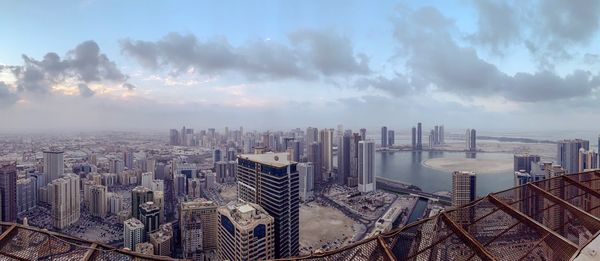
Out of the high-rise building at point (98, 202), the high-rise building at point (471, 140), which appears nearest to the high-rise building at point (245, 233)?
the high-rise building at point (98, 202)

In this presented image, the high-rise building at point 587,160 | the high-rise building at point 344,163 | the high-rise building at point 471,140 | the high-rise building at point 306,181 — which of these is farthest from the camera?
the high-rise building at point 471,140

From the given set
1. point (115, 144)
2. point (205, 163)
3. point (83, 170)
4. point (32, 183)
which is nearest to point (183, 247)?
point (32, 183)

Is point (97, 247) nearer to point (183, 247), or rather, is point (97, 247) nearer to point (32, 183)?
point (183, 247)

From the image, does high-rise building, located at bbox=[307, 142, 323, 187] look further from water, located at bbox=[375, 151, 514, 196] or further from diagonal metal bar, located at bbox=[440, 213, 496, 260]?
diagonal metal bar, located at bbox=[440, 213, 496, 260]

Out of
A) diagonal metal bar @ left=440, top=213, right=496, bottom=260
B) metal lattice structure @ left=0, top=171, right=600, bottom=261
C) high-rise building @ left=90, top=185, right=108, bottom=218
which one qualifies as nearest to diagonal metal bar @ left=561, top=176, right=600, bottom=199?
metal lattice structure @ left=0, top=171, right=600, bottom=261

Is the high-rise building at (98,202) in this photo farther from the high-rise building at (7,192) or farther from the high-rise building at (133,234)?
the high-rise building at (133,234)

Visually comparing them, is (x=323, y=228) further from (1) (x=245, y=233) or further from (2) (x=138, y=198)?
(2) (x=138, y=198)
